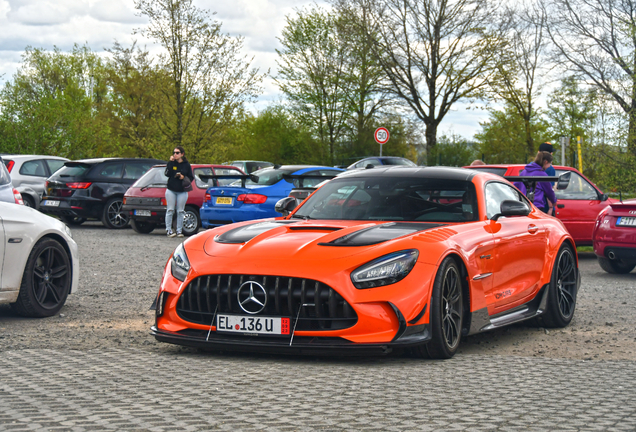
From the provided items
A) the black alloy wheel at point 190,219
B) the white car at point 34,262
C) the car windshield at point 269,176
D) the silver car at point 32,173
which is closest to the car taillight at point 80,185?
the silver car at point 32,173

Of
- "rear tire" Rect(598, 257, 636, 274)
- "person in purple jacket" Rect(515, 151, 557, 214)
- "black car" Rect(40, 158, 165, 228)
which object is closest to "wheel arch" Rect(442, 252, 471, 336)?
A: "person in purple jacket" Rect(515, 151, 557, 214)

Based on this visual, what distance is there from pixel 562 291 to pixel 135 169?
589 inches

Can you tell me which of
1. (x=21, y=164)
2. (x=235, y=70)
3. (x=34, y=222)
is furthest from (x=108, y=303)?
(x=235, y=70)

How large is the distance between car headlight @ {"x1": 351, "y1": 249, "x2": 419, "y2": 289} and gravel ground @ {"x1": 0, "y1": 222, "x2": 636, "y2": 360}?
3.57ft

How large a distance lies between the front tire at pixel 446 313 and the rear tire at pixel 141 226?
46.9 feet

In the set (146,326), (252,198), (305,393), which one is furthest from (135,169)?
(305,393)

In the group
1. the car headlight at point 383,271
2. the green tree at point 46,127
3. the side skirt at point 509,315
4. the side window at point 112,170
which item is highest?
the green tree at point 46,127

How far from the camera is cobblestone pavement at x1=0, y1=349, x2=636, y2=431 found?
Answer: 3.83m

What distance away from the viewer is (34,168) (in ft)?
71.9

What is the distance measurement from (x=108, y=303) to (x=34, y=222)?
1.41 m

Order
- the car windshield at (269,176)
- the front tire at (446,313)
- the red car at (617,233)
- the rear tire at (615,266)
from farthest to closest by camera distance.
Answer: the car windshield at (269,176)
the rear tire at (615,266)
the red car at (617,233)
the front tire at (446,313)

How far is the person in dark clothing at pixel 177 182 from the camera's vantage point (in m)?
17.3

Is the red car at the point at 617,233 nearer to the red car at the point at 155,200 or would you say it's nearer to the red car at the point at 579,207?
the red car at the point at 579,207

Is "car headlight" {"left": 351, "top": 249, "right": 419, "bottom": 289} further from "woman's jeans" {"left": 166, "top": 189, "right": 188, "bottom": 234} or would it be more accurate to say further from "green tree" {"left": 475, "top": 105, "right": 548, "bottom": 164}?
"green tree" {"left": 475, "top": 105, "right": 548, "bottom": 164}
